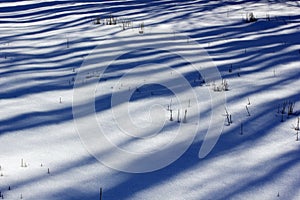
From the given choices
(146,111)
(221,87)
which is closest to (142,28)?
(221,87)

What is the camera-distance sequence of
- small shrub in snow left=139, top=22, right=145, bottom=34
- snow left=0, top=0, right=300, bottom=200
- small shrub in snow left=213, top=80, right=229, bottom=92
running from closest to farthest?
snow left=0, top=0, right=300, bottom=200
small shrub in snow left=213, top=80, right=229, bottom=92
small shrub in snow left=139, top=22, right=145, bottom=34

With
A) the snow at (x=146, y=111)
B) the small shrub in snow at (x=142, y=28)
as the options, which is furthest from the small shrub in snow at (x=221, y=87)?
the small shrub in snow at (x=142, y=28)

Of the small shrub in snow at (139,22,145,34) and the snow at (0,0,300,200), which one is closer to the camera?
the snow at (0,0,300,200)

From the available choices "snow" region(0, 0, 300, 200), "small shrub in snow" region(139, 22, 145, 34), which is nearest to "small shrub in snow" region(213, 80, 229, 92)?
"snow" region(0, 0, 300, 200)

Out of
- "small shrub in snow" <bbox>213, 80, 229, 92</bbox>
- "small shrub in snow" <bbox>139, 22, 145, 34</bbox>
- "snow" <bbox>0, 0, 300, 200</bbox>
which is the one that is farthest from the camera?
"small shrub in snow" <bbox>139, 22, 145, 34</bbox>

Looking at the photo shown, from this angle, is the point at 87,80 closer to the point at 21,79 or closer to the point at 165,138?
the point at 21,79

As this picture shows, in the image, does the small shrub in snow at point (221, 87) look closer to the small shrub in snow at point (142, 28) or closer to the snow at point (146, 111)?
the snow at point (146, 111)

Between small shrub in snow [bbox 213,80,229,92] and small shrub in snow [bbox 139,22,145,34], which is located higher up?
small shrub in snow [bbox 139,22,145,34]

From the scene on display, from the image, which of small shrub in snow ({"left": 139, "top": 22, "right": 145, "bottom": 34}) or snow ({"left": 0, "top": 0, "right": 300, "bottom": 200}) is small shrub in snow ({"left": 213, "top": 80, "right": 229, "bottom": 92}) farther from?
small shrub in snow ({"left": 139, "top": 22, "right": 145, "bottom": 34})

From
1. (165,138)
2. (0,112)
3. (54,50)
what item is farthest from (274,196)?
(54,50)

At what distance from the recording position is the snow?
3555 millimetres

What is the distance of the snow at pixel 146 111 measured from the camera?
355cm

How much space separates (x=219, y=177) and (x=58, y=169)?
134cm

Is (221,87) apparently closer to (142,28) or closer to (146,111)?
(146,111)
